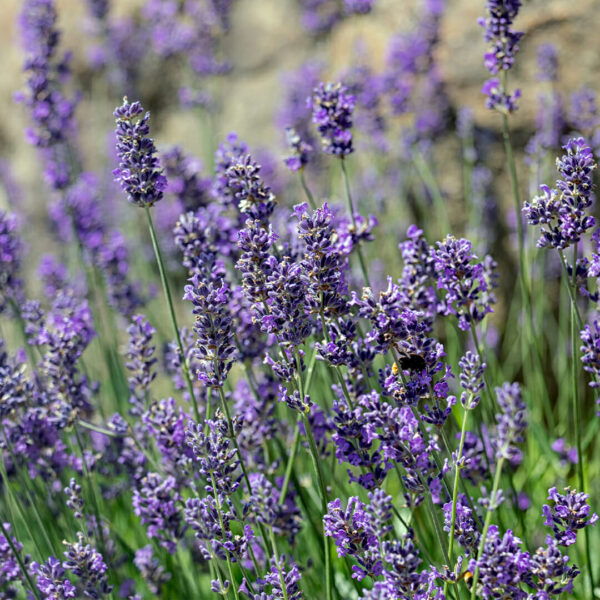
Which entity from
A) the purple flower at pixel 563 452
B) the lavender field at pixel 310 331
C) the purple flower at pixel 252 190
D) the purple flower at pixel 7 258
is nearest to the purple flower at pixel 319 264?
the lavender field at pixel 310 331

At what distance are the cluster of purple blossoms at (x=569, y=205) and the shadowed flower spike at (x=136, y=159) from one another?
38.9 inches

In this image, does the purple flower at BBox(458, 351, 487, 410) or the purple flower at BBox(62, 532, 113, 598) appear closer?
A: the purple flower at BBox(458, 351, 487, 410)

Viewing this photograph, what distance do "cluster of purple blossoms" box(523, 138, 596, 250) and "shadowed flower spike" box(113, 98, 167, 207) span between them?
0.99 metres

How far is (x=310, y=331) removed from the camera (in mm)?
1873

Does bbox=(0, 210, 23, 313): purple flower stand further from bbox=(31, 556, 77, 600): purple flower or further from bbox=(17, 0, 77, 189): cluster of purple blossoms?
bbox=(31, 556, 77, 600): purple flower

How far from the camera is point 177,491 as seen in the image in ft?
8.34

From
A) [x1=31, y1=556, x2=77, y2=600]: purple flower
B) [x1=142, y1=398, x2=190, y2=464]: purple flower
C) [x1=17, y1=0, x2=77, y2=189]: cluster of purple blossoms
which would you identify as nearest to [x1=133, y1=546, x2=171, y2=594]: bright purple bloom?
[x1=142, y1=398, x2=190, y2=464]: purple flower

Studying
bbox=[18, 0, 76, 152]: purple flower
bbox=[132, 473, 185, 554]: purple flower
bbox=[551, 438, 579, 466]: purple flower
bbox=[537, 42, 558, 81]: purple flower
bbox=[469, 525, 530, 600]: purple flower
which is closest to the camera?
bbox=[469, 525, 530, 600]: purple flower

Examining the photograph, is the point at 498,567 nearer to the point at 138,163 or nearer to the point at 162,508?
the point at 162,508

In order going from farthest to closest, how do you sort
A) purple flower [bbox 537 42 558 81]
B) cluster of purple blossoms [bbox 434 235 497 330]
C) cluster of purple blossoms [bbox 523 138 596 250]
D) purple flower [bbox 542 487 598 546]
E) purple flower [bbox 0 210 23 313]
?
purple flower [bbox 537 42 558 81]
purple flower [bbox 0 210 23 313]
cluster of purple blossoms [bbox 434 235 497 330]
cluster of purple blossoms [bbox 523 138 596 250]
purple flower [bbox 542 487 598 546]

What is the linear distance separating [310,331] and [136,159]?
0.68 m

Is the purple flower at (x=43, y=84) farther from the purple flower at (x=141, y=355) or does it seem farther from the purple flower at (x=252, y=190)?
the purple flower at (x=252, y=190)

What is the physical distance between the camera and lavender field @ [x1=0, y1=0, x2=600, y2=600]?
1826 millimetres

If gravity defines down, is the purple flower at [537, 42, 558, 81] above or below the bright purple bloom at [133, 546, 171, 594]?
above
